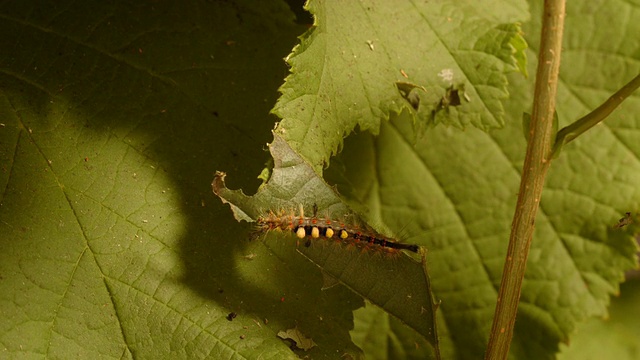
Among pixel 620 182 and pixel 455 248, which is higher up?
pixel 620 182

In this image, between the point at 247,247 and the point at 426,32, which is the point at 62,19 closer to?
the point at 247,247

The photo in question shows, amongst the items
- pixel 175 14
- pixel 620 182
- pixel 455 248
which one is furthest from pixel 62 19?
pixel 620 182

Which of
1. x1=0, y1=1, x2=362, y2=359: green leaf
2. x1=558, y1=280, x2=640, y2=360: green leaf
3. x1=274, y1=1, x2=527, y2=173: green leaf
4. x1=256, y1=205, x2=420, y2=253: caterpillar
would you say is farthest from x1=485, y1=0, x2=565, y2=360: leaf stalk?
x1=558, y1=280, x2=640, y2=360: green leaf

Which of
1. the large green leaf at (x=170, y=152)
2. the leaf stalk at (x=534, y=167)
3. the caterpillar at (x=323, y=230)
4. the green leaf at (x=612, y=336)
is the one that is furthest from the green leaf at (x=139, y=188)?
the green leaf at (x=612, y=336)

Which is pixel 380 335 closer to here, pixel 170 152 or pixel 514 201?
pixel 514 201

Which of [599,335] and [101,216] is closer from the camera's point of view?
[101,216]

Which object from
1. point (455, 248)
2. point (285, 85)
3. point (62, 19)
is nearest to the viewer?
point (285, 85)

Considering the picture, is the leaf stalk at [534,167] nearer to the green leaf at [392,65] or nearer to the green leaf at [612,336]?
the green leaf at [392,65]
